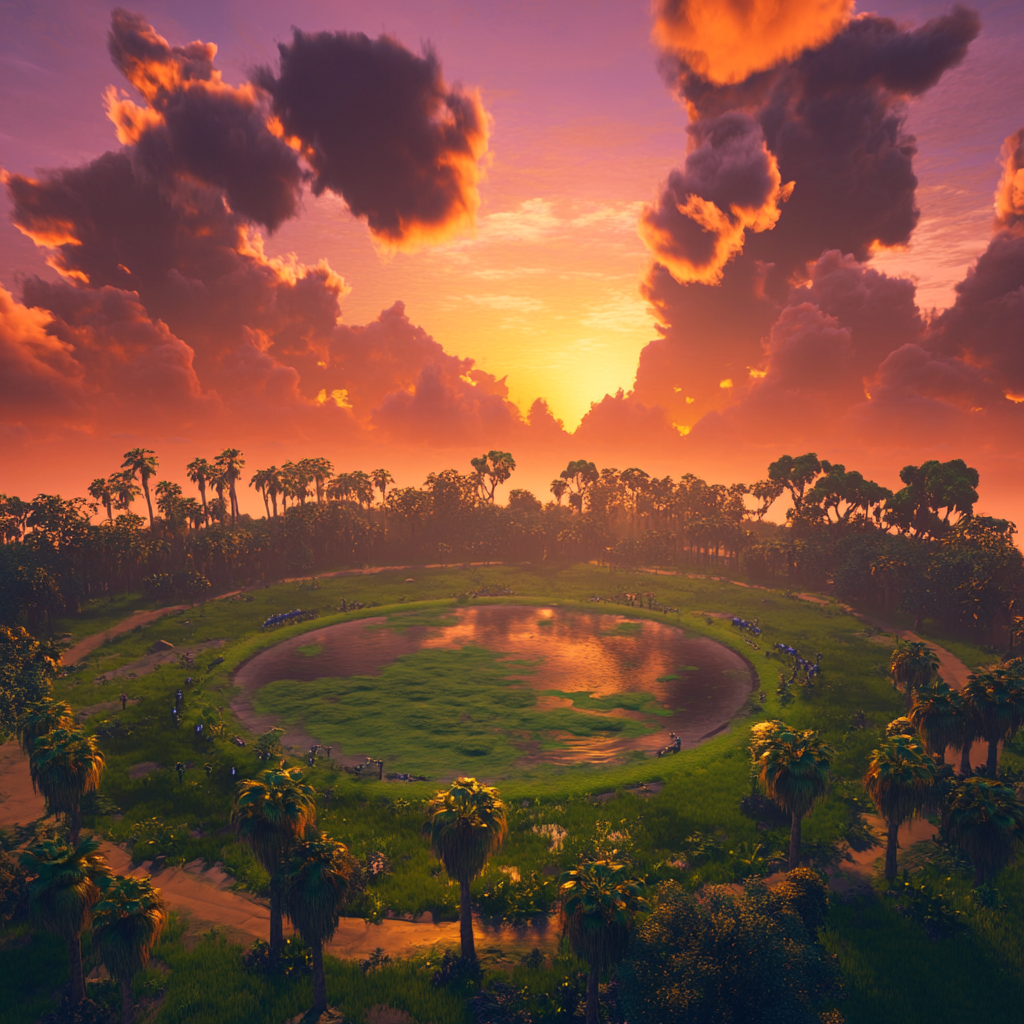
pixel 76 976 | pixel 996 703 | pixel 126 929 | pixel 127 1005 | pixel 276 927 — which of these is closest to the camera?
pixel 126 929

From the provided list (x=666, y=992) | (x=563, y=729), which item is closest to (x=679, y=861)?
(x=666, y=992)

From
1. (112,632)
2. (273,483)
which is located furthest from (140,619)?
(273,483)

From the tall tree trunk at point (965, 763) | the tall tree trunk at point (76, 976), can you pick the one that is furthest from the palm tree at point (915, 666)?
the tall tree trunk at point (76, 976)

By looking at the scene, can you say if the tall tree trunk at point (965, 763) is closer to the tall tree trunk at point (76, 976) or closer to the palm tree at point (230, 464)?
the tall tree trunk at point (76, 976)

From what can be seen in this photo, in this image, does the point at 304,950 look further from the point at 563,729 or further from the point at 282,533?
the point at 282,533

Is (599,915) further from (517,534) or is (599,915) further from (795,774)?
(517,534)

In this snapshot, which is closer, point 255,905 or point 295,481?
point 255,905

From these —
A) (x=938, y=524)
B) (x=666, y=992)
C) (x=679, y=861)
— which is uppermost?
(x=938, y=524)
